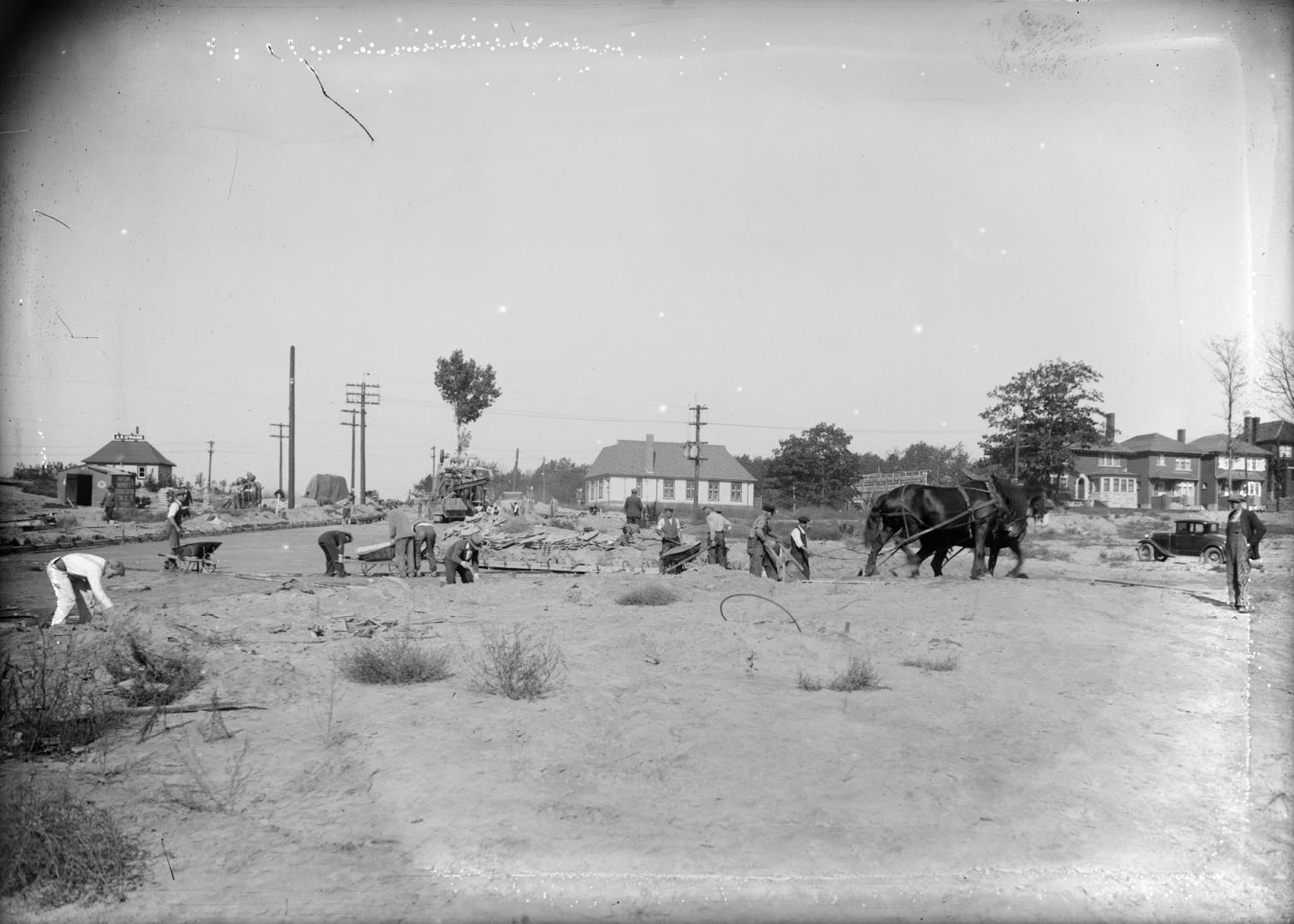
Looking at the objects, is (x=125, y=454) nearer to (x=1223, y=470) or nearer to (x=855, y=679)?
(x=855, y=679)

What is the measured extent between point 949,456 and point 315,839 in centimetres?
9568

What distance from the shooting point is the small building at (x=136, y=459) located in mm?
51016

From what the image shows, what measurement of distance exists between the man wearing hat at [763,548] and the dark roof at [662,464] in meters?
49.6

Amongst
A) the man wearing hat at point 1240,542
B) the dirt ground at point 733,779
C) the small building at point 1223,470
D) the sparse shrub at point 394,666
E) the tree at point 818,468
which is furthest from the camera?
the tree at point 818,468

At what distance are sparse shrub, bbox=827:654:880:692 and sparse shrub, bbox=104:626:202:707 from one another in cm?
576

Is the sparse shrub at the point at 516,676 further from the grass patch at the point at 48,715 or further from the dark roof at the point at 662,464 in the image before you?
the dark roof at the point at 662,464

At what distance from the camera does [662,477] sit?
65812mm

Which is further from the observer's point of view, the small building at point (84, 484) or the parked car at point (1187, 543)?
the small building at point (84, 484)

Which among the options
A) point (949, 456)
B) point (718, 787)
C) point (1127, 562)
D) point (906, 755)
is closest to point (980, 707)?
point (906, 755)

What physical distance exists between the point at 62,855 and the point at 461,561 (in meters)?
10.5

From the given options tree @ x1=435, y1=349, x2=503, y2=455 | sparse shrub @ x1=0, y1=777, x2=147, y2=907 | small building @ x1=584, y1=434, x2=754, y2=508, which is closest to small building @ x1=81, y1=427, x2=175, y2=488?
tree @ x1=435, y1=349, x2=503, y2=455

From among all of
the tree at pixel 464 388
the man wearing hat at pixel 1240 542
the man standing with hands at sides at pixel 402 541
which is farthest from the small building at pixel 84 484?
the man wearing hat at pixel 1240 542

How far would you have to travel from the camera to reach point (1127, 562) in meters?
20.9

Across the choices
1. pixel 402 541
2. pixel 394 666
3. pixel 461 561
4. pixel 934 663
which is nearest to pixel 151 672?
pixel 394 666
